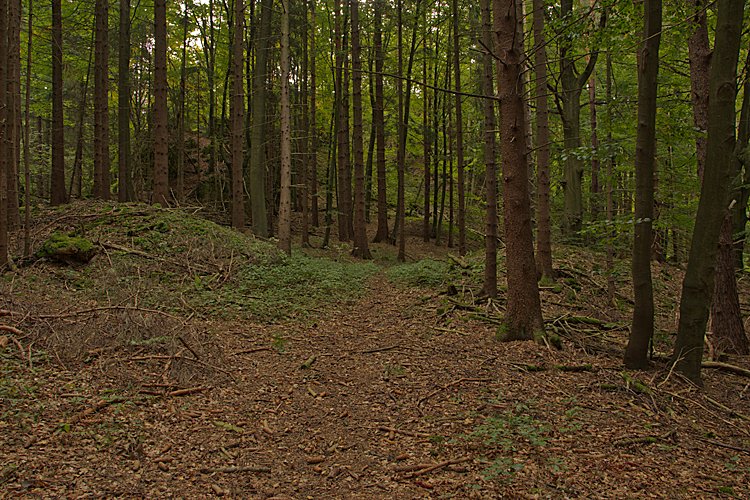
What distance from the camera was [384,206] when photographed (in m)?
21.6

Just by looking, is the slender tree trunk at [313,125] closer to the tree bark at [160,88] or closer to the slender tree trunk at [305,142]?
the slender tree trunk at [305,142]

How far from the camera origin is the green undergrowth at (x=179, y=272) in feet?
28.8

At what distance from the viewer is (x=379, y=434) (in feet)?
15.5

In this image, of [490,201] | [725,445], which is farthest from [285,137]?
[725,445]

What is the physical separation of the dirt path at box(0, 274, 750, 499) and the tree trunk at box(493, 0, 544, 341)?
24.4 inches

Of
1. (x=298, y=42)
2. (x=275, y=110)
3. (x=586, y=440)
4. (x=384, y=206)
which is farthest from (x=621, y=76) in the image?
(x=586, y=440)

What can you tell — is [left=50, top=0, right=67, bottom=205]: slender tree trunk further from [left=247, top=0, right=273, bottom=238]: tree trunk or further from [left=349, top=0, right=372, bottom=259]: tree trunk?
[left=349, top=0, right=372, bottom=259]: tree trunk

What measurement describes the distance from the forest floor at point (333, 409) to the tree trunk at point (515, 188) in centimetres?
48

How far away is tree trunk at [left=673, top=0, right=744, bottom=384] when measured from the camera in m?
→ 5.04

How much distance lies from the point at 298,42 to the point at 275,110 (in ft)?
12.2

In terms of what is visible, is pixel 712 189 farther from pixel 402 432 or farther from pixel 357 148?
pixel 357 148

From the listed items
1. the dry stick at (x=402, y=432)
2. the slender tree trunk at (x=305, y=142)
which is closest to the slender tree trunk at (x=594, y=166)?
the dry stick at (x=402, y=432)

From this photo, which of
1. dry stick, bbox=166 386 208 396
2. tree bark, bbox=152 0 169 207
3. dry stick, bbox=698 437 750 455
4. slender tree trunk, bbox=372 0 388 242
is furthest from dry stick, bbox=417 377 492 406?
slender tree trunk, bbox=372 0 388 242

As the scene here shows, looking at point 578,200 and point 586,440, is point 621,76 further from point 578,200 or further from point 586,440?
point 586,440
